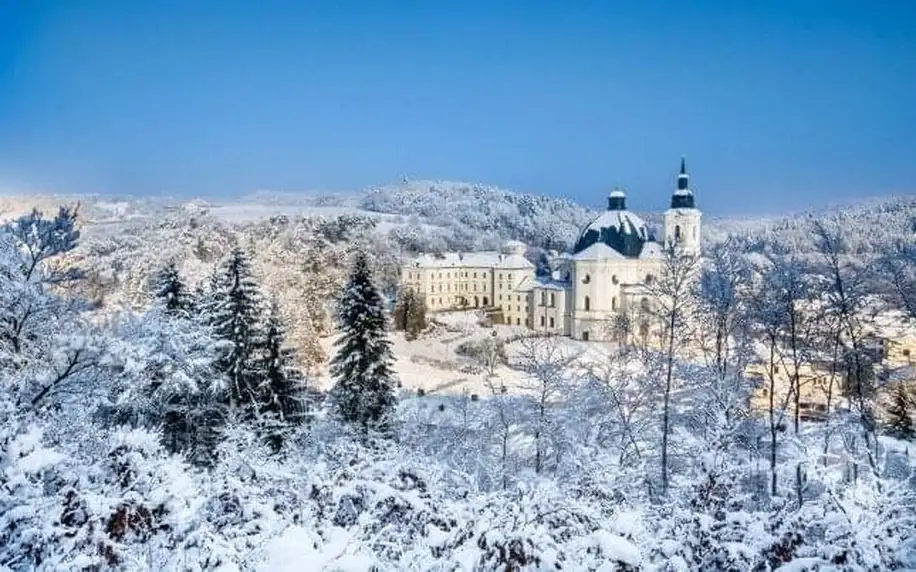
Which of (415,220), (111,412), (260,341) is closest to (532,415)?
(260,341)

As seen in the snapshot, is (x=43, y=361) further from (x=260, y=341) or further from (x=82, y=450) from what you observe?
Result: (x=260, y=341)

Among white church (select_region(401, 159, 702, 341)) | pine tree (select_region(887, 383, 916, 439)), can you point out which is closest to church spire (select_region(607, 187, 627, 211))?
white church (select_region(401, 159, 702, 341))

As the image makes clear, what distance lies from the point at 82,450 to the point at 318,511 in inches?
118

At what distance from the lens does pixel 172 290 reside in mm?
23125

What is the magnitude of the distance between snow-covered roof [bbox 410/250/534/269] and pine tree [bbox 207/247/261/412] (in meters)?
59.0

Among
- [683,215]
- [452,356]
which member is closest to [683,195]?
[683,215]

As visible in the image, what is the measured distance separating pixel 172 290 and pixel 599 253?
4724 centimetres

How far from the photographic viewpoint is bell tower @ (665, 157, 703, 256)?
64562 millimetres

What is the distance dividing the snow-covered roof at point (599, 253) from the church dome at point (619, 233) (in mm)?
866

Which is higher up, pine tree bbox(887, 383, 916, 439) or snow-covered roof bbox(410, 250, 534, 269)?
snow-covered roof bbox(410, 250, 534, 269)

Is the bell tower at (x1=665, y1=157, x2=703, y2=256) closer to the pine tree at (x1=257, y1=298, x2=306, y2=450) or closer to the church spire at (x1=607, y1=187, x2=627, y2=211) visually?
the church spire at (x1=607, y1=187, x2=627, y2=211)

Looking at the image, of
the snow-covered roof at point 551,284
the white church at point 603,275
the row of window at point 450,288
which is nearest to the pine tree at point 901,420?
the white church at point 603,275

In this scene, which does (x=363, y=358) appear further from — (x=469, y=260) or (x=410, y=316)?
(x=469, y=260)

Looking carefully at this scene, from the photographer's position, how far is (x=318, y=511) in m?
6.72
